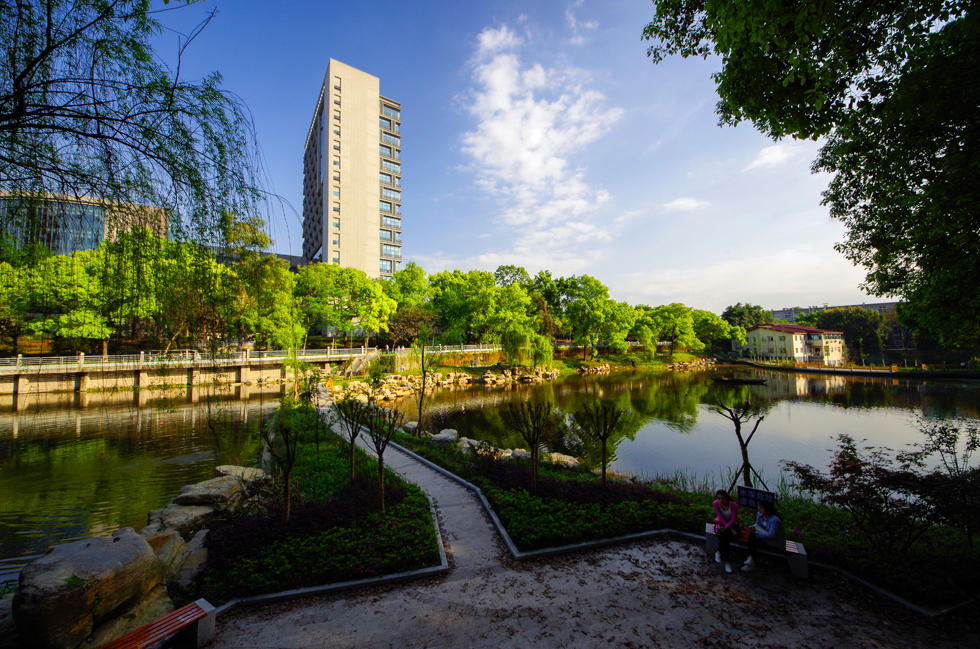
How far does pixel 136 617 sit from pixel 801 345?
7990cm

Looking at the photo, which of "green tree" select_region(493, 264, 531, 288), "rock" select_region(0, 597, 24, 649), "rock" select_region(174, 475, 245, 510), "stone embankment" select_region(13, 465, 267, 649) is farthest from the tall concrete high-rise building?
"rock" select_region(0, 597, 24, 649)

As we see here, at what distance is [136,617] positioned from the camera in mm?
4438

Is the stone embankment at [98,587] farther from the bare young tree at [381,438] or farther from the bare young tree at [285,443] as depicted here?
the bare young tree at [381,438]

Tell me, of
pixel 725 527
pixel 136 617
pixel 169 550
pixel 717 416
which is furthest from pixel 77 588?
pixel 717 416

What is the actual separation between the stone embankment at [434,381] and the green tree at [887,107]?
2360 centimetres

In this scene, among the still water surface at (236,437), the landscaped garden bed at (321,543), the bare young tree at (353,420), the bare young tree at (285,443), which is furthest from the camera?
the still water surface at (236,437)

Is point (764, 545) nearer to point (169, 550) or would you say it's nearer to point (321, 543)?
point (321, 543)

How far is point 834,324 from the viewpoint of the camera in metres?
71.4

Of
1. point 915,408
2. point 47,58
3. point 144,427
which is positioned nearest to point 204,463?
point 144,427

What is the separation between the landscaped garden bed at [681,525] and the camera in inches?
188

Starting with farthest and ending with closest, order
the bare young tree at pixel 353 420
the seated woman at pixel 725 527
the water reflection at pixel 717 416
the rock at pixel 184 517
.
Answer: the water reflection at pixel 717 416 → the bare young tree at pixel 353 420 → the rock at pixel 184 517 → the seated woman at pixel 725 527

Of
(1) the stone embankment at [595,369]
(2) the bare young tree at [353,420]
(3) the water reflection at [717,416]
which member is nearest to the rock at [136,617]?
(2) the bare young tree at [353,420]

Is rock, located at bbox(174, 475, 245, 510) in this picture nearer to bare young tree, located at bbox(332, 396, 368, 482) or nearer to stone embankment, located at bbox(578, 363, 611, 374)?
bare young tree, located at bbox(332, 396, 368, 482)

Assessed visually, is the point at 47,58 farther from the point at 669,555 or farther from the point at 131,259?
the point at 669,555
